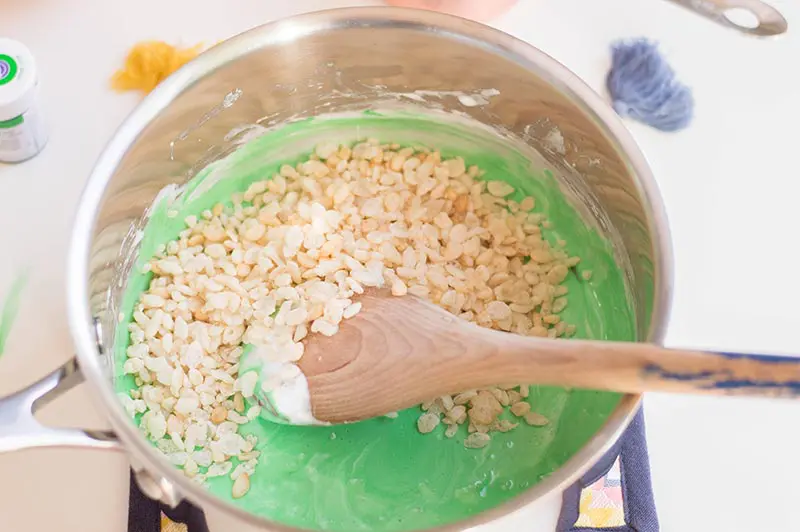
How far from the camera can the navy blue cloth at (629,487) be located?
0.77 m

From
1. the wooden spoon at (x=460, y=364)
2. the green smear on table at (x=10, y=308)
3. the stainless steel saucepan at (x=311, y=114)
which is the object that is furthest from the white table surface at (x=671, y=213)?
the wooden spoon at (x=460, y=364)

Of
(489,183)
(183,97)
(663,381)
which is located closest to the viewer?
(663,381)

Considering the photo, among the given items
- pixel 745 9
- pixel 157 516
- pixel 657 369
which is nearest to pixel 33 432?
pixel 157 516

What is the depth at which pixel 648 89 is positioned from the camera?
0.99 metres

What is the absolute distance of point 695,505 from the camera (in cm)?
81

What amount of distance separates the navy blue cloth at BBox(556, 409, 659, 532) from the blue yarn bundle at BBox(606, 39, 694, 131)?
38cm

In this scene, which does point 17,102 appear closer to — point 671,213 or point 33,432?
point 33,432

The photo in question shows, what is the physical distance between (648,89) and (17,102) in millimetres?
686

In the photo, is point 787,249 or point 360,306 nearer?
point 360,306

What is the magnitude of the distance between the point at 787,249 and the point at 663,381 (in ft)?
1.49

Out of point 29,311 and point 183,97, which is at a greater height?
point 183,97

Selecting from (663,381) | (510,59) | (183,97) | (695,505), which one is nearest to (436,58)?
(510,59)

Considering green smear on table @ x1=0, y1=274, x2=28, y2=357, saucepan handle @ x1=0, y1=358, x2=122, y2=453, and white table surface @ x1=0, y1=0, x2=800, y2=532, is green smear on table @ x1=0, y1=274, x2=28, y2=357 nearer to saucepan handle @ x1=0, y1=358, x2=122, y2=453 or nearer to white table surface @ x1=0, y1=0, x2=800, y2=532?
white table surface @ x1=0, y1=0, x2=800, y2=532

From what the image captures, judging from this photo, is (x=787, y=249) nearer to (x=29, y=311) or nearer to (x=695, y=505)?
(x=695, y=505)
